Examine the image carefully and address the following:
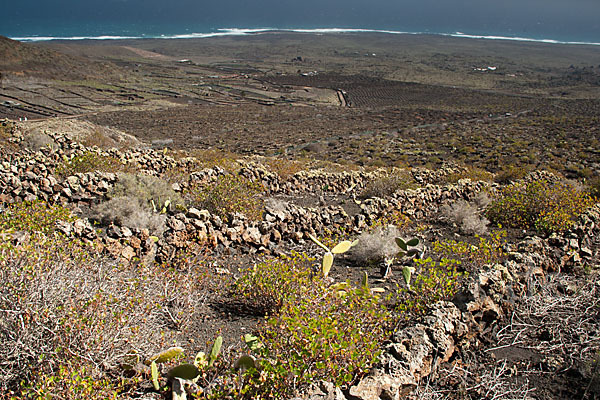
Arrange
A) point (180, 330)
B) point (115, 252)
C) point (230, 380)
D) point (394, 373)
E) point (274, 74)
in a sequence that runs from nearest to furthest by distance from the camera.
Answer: point (230, 380) → point (394, 373) → point (180, 330) → point (115, 252) → point (274, 74)

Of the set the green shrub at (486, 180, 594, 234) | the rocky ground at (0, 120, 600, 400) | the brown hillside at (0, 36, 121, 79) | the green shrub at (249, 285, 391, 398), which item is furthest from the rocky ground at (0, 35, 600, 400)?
the brown hillside at (0, 36, 121, 79)

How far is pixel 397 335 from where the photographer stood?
11.6ft

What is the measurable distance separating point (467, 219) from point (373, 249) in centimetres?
269

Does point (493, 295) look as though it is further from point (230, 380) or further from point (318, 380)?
point (230, 380)

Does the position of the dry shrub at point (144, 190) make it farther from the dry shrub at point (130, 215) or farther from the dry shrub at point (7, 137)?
the dry shrub at point (7, 137)

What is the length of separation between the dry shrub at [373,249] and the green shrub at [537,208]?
3.21m

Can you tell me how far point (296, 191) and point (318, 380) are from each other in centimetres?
777

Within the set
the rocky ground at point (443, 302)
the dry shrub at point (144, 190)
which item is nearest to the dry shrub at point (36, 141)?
the rocky ground at point (443, 302)

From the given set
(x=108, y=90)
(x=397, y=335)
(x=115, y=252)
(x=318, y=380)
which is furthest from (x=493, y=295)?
(x=108, y=90)

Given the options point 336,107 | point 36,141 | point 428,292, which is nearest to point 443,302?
point 428,292

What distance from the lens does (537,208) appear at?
799 cm

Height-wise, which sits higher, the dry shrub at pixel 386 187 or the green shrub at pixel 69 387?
the green shrub at pixel 69 387

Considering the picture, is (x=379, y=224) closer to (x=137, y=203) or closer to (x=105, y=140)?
(x=137, y=203)

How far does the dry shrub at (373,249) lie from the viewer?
596 centimetres
